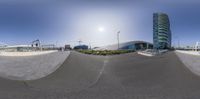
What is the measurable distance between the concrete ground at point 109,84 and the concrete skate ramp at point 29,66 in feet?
2.64

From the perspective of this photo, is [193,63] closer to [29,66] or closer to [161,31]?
[29,66]

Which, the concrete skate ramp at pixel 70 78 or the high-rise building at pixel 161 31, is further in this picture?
the high-rise building at pixel 161 31

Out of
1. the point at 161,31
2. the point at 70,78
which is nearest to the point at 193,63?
the point at 70,78

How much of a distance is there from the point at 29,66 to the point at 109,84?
693 centimetres

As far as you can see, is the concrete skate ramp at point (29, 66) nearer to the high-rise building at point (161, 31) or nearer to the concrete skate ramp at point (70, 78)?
the concrete skate ramp at point (70, 78)

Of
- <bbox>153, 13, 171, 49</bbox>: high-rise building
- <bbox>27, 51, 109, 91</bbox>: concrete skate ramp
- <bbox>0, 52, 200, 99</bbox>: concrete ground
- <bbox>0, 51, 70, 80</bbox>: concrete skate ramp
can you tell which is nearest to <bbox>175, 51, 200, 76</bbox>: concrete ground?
<bbox>0, 52, 200, 99</bbox>: concrete ground

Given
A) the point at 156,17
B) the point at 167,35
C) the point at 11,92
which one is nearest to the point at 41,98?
the point at 11,92

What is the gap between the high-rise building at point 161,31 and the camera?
84.8 meters

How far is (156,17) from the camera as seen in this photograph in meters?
84.8

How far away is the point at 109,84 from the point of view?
15500 millimetres

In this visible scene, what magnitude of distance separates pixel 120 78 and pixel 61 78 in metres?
3.47

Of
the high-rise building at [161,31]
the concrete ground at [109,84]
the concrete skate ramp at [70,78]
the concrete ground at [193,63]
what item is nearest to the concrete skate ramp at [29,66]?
the concrete skate ramp at [70,78]

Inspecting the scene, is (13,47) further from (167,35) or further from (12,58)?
(167,35)

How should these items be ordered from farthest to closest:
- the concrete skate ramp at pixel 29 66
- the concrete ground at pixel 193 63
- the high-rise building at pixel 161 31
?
1. the high-rise building at pixel 161 31
2. the concrete ground at pixel 193 63
3. the concrete skate ramp at pixel 29 66
